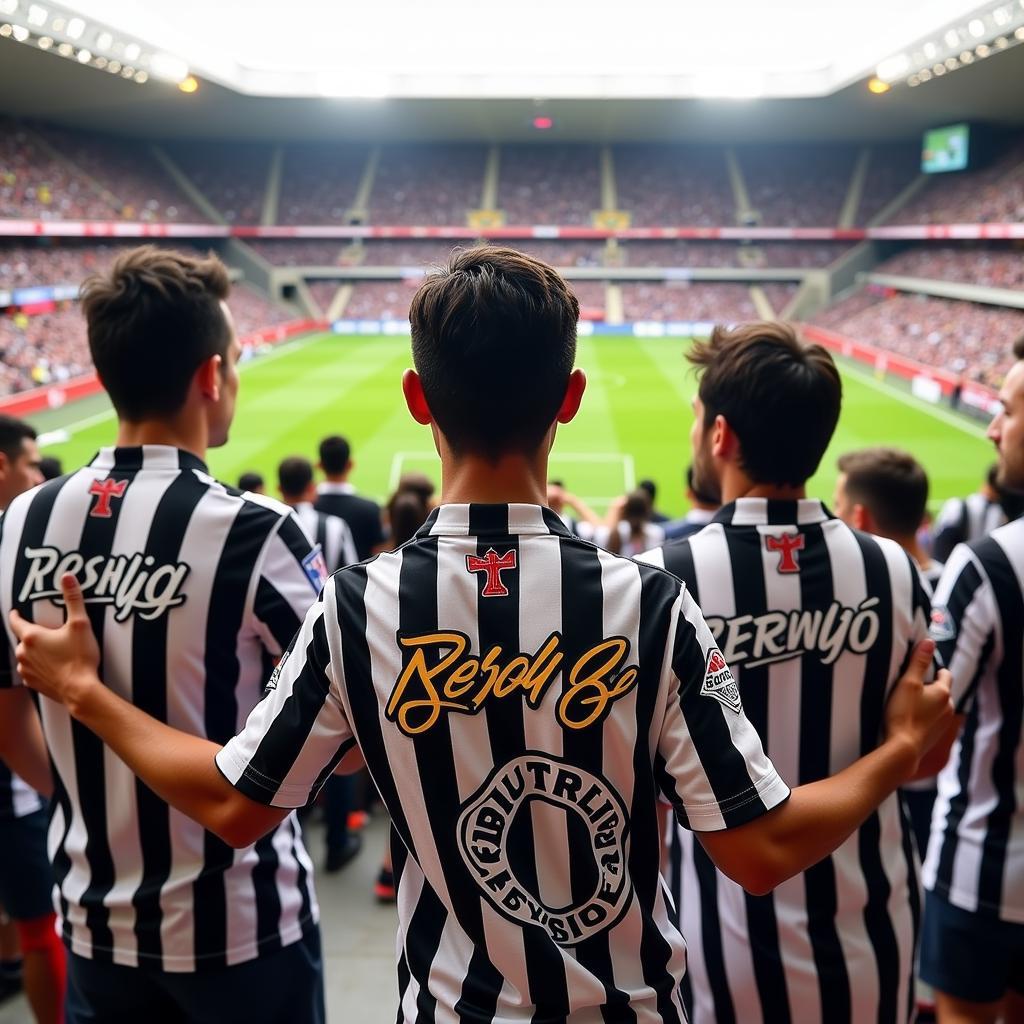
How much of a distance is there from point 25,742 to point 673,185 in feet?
155

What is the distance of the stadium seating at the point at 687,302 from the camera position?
4081 cm

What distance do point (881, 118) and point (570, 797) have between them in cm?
4028

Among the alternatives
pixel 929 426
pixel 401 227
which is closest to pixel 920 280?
pixel 929 426

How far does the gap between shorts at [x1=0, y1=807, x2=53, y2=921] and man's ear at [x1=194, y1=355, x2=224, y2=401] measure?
1.91m

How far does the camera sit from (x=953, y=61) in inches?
976

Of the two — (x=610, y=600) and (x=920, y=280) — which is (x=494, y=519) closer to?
(x=610, y=600)

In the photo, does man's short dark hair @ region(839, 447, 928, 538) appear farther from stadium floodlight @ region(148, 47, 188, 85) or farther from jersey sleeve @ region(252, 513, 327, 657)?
stadium floodlight @ region(148, 47, 188, 85)

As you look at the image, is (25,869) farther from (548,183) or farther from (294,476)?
(548,183)

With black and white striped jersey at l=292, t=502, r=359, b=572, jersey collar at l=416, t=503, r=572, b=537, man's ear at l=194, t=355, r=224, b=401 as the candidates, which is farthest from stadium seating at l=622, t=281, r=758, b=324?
jersey collar at l=416, t=503, r=572, b=537

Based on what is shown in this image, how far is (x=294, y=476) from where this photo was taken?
5.57 meters

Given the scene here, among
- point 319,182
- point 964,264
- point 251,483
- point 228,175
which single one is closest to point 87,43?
point 228,175

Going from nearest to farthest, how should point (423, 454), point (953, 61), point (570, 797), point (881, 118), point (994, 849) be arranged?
point (570, 797) → point (994, 849) → point (423, 454) → point (953, 61) → point (881, 118)

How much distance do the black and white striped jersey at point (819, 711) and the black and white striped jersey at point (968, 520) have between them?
14.2ft

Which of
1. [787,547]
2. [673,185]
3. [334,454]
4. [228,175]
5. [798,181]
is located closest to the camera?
[787,547]
